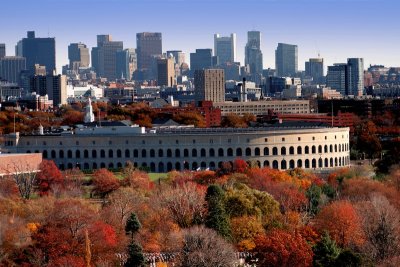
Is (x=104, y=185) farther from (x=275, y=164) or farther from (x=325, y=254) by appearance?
(x=325, y=254)

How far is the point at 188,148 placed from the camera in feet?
341

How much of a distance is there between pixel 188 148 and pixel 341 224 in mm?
52400

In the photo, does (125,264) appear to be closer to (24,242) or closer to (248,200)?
(24,242)

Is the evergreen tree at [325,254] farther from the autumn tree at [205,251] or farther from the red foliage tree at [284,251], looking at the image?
the autumn tree at [205,251]

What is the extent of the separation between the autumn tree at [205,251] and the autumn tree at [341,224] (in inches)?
229

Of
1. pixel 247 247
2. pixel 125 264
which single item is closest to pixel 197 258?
pixel 125 264

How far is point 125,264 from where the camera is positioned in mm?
45000

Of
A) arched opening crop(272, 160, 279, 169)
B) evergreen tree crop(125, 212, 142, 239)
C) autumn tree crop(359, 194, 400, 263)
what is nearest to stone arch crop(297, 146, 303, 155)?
arched opening crop(272, 160, 279, 169)

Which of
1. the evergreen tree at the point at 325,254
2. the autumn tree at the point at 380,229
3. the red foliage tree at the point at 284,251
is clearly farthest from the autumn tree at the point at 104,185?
the evergreen tree at the point at 325,254

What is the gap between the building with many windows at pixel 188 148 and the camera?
103 m

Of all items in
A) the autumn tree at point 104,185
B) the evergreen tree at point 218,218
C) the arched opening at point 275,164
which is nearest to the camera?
the evergreen tree at point 218,218

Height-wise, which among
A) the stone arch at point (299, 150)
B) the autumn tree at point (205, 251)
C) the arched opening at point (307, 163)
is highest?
the autumn tree at point (205, 251)

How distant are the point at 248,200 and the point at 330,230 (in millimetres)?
7082

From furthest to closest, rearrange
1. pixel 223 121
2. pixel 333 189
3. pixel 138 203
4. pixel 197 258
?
pixel 223 121 → pixel 333 189 → pixel 138 203 → pixel 197 258
